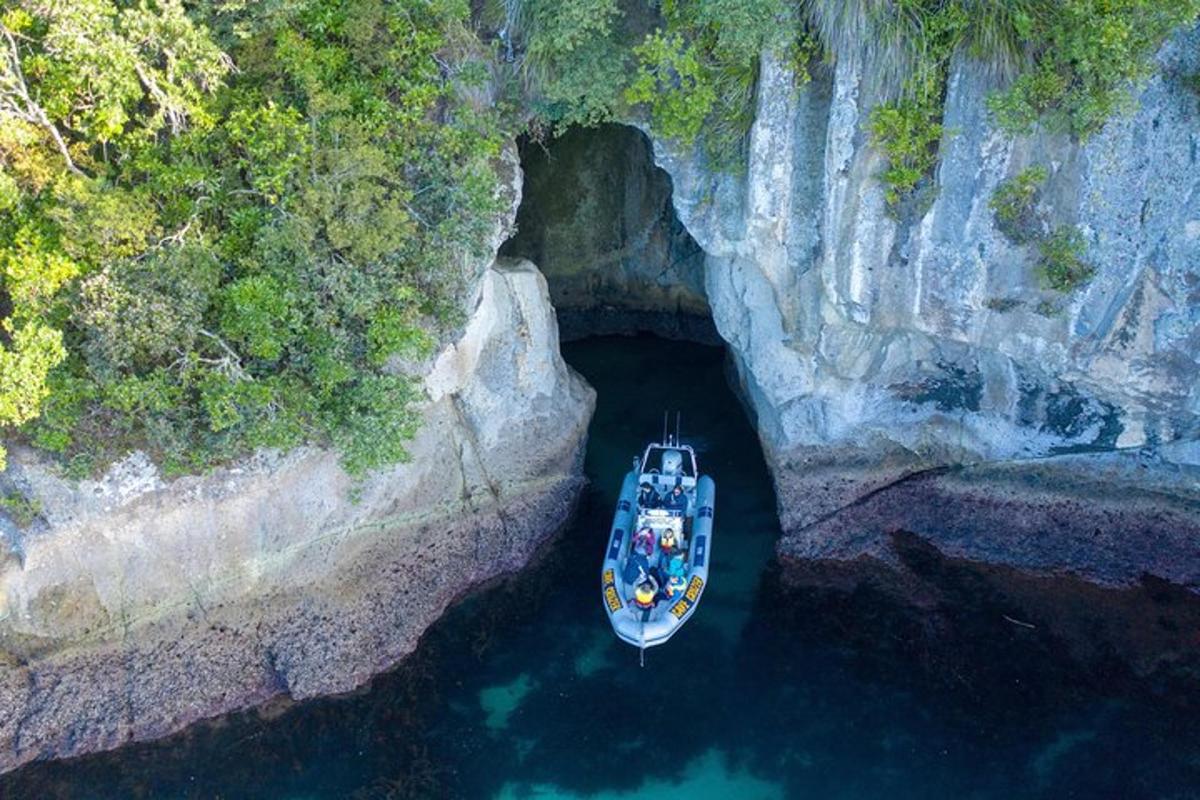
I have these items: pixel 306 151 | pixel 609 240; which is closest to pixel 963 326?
pixel 609 240

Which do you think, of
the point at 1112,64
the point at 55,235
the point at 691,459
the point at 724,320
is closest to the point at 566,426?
the point at 691,459

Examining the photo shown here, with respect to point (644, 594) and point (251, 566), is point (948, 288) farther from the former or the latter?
point (251, 566)

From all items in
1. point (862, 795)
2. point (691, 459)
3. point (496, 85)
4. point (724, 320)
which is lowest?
point (862, 795)

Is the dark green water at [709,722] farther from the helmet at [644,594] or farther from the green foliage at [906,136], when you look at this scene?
the green foliage at [906,136]

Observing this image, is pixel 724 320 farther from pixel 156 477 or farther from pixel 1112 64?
pixel 156 477

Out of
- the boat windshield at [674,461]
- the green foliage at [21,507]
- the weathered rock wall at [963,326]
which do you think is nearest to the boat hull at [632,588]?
the boat windshield at [674,461]
